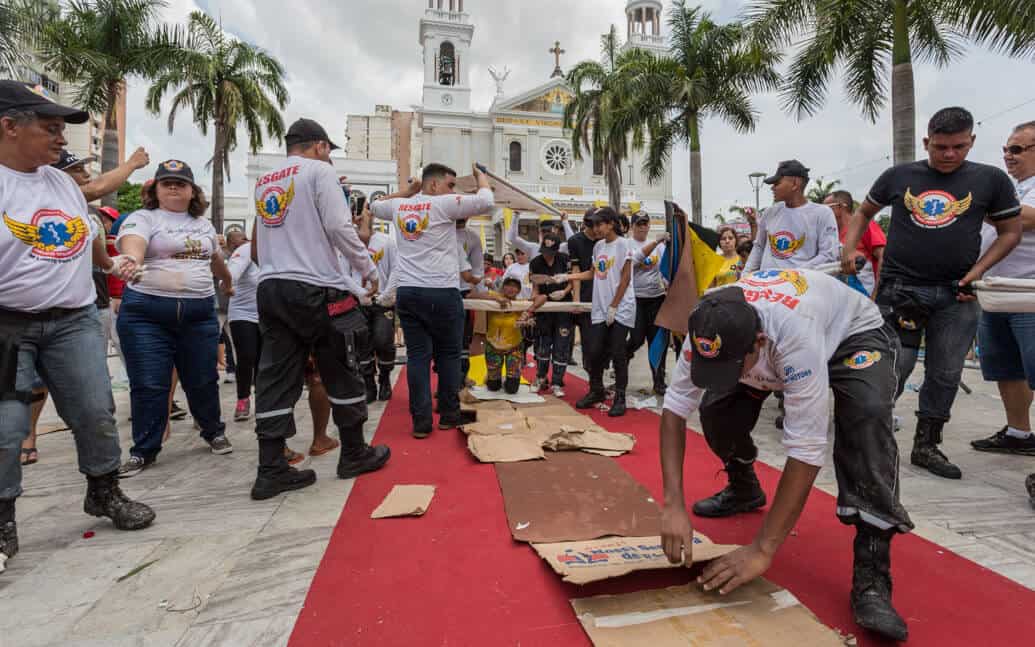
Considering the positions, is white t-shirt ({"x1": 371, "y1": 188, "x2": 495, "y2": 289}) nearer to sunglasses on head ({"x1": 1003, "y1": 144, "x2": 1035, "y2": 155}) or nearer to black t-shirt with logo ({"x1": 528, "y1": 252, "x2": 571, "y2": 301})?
black t-shirt with logo ({"x1": 528, "y1": 252, "x2": 571, "y2": 301})

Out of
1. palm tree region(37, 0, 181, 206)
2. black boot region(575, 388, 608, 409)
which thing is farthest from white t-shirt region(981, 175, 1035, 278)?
palm tree region(37, 0, 181, 206)

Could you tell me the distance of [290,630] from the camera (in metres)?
1.66

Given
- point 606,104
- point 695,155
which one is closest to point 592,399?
point 695,155

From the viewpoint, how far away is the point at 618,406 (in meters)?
4.80

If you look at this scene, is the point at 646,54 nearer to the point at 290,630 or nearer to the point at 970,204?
the point at 970,204

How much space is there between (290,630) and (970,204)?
3728mm

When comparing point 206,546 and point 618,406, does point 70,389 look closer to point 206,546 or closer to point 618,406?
point 206,546

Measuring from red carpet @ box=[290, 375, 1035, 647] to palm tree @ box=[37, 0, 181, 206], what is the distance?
1634cm

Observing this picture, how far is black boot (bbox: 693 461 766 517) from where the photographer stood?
2523 millimetres

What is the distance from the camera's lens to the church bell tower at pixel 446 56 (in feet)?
127

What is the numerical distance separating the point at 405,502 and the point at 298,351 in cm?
106

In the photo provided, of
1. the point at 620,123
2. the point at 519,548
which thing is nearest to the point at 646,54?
the point at 620,123

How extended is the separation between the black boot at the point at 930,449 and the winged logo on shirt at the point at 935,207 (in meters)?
1.14

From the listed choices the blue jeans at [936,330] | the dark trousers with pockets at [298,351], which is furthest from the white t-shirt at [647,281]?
the dark trousers with pockets at [298,351]
